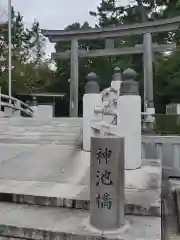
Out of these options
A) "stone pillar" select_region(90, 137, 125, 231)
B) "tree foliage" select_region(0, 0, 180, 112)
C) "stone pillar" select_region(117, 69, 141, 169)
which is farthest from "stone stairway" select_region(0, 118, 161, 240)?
"tree foliage" select_region(0, 0, 180, 112)

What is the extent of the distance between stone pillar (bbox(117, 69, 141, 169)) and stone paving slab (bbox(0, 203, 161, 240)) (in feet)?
5.19

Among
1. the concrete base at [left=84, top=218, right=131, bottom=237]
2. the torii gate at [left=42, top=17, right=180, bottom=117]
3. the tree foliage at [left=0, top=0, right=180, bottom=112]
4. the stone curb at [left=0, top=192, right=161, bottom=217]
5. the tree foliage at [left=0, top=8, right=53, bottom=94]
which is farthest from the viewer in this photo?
the tree foliage at [left=0, top=8, right=53, bottom=94]

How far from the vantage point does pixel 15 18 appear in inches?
1426

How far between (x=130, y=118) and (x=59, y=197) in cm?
175

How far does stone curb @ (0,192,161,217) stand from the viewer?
323 cm

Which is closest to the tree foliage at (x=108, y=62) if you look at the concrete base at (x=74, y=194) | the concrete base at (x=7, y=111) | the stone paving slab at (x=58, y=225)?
the concrete base at (x=7, y=111)

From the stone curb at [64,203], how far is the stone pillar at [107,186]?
1.30 feet

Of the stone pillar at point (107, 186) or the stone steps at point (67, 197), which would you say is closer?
the stone pillar at point (107, 186)

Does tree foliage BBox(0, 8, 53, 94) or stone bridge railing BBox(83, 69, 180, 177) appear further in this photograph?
tree foliage BBox(0, 8, 53, 94)

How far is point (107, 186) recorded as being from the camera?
2.81 meters

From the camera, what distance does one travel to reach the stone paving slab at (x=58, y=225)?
2.76 metres

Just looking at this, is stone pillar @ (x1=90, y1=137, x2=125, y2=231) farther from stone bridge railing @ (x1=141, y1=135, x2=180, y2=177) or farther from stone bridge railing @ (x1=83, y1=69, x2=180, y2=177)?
stone bridge railing @ (x1=141, y1=135, x2=180, y2=177)

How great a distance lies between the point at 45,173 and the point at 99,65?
24009mm

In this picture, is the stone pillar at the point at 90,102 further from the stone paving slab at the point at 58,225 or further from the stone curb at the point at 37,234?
the stone curb at the point at 37,234
